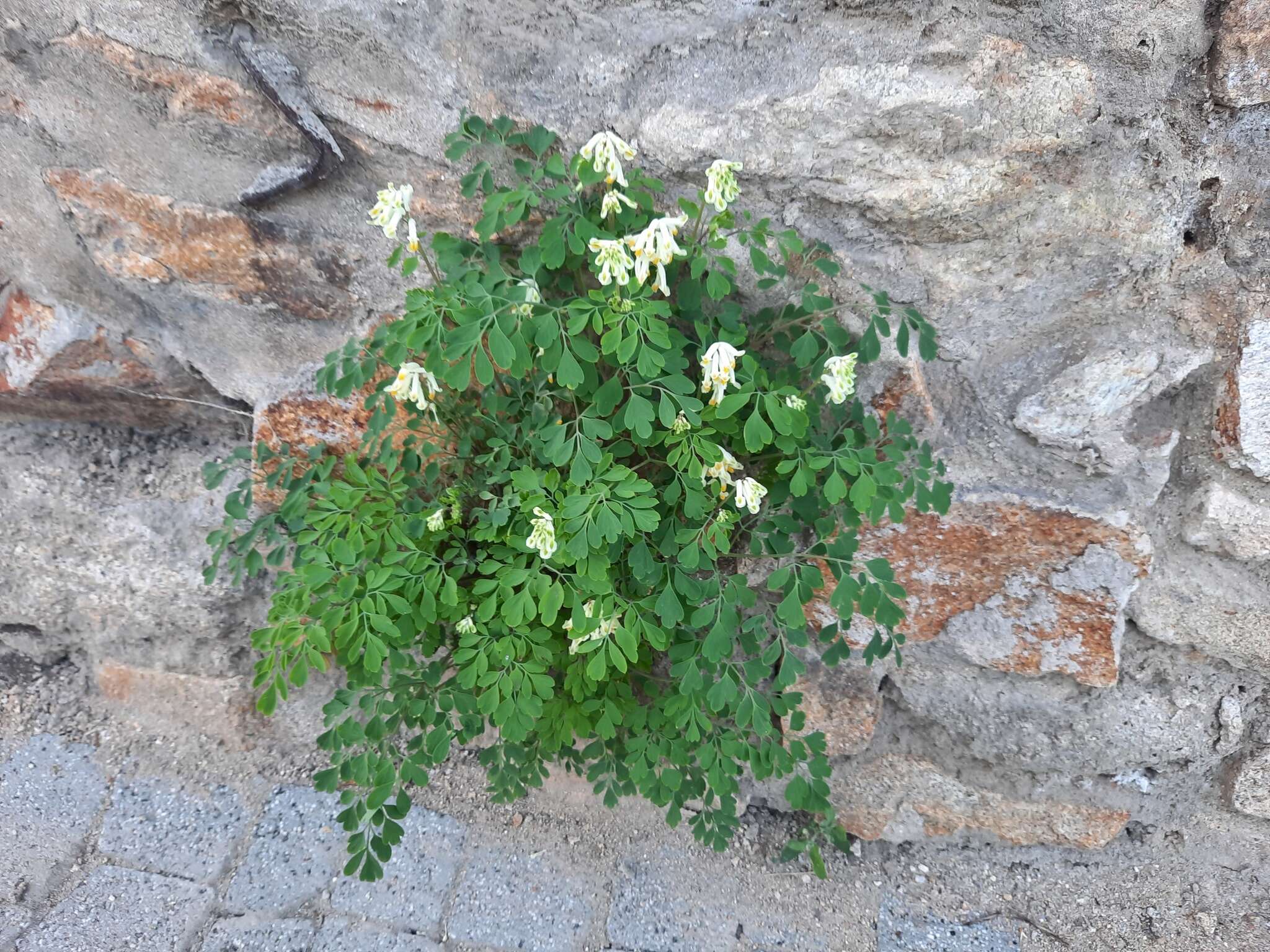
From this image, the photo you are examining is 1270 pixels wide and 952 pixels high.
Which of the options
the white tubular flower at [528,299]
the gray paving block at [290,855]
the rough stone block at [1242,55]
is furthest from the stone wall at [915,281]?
the gray paving block at [290,855]

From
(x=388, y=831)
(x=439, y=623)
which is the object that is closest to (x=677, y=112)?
(x=439, y=623)

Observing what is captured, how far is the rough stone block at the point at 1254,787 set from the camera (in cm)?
183

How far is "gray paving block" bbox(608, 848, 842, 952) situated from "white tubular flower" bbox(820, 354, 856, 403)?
1.18 metres

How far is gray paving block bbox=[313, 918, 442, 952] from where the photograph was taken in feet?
5.91

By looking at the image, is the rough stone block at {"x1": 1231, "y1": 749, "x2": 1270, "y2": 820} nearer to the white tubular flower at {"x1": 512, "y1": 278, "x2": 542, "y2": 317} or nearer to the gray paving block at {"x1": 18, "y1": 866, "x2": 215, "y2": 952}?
the white tubular flower at {"x1": 512, "y1": 278, "x2": 542, "y2": 317}

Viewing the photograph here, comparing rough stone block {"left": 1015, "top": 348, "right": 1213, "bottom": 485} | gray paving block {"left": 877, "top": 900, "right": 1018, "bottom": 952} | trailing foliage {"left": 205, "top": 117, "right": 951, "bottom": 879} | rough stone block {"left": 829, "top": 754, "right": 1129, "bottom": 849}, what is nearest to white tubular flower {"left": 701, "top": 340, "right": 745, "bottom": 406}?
trailing foliage {"left": 205, "top": 117, "right": 951, "bottom": 879}

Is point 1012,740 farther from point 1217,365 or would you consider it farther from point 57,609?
point 57,609

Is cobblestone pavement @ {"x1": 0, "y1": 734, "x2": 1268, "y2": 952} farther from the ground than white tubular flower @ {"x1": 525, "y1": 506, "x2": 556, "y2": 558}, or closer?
closer

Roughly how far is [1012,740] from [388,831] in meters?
1.33

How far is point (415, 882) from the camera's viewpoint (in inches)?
76.2

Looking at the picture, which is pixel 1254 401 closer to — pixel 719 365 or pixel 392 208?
pixel 719 365

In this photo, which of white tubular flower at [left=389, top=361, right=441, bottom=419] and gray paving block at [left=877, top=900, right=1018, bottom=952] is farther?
gray paving block at [left=877, top=900, right=1018, bottom=952]

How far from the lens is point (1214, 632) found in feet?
5.69

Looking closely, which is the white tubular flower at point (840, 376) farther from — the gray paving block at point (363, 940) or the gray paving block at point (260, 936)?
the gray paving block at point (260, 936)
